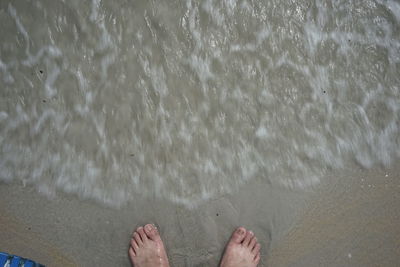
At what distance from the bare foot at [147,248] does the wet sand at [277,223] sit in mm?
49

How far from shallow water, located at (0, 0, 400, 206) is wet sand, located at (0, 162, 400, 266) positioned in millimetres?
73

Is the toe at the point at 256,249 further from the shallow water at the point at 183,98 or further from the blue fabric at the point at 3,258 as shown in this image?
the blue fabric at the point at 3,258

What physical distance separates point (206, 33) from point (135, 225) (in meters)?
1.07

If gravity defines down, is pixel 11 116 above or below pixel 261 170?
above

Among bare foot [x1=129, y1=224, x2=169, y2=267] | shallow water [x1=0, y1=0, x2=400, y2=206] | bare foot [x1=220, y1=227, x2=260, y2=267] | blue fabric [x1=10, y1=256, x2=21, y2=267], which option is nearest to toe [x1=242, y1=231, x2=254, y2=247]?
bare foot [x1=220, y1=227, x2=260, y2=267]

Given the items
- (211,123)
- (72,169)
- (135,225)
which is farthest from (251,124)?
(72,169)

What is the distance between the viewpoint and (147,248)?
2027 millimetres

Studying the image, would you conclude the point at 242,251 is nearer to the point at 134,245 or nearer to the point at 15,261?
the point at 134,245

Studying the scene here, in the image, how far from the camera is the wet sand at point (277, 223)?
2.02 metres

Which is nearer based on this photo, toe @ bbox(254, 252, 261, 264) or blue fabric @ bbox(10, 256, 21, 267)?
blue fabric @ bbox(10, 256, 21, 267)

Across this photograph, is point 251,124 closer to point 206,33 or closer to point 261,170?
point 261,170

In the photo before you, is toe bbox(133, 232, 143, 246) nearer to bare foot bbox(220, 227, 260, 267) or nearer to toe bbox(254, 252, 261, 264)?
bare foot bbox(220, 227, 260, 267)

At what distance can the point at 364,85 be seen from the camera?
6.89ft

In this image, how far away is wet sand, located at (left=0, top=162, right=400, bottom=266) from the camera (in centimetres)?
202
